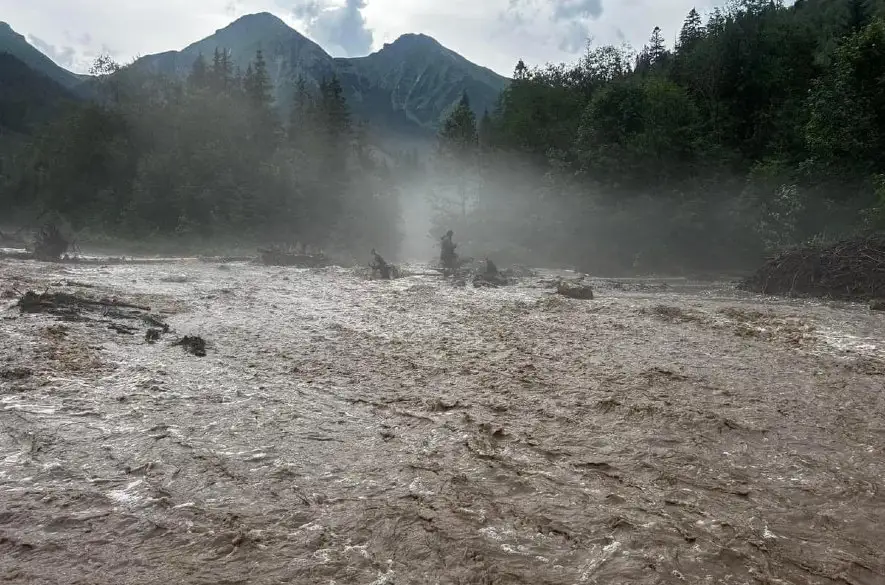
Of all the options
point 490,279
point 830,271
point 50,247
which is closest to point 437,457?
point 490,279

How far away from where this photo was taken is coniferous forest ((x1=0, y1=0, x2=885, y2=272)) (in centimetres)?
2889

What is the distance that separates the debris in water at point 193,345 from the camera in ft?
31.1

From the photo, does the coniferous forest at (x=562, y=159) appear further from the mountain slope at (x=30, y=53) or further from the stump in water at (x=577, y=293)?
the mountain slope at (x=30, y=53)

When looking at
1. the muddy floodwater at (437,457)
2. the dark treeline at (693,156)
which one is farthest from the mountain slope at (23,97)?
the muddy floodwater at (437,457)

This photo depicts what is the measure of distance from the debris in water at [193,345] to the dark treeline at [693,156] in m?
26.3

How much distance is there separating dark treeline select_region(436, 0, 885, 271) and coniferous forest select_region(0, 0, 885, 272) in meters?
0.13

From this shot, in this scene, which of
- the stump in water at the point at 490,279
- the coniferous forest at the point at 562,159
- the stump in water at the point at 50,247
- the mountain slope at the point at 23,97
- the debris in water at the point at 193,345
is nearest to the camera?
the debris in water at the point at 193,345

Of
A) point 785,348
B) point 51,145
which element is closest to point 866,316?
point 785,348

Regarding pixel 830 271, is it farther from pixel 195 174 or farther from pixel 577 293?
pixel 195 174

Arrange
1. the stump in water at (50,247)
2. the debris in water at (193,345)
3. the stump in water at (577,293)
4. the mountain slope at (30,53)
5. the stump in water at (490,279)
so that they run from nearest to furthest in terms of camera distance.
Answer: the debris in water at (193,345)
the stump in water at (577,293)
the stump in water at (490,279)
the stump in water at (50,247)
the mountain slope at (30,53)

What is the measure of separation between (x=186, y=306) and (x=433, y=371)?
920 cm

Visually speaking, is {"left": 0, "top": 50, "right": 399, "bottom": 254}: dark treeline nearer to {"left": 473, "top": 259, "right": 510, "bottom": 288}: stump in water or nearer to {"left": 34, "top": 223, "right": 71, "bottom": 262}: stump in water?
{"left": 34, "top": 223, "right": 71, "bottom": 262}: stump in water

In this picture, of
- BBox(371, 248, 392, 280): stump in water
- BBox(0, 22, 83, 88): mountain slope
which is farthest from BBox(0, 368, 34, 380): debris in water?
BBox(0, 22, 83, 88): mountain slope

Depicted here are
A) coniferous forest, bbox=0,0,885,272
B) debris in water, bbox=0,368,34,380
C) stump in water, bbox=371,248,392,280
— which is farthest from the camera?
coniferous forest, bbox=0,0,885,272
